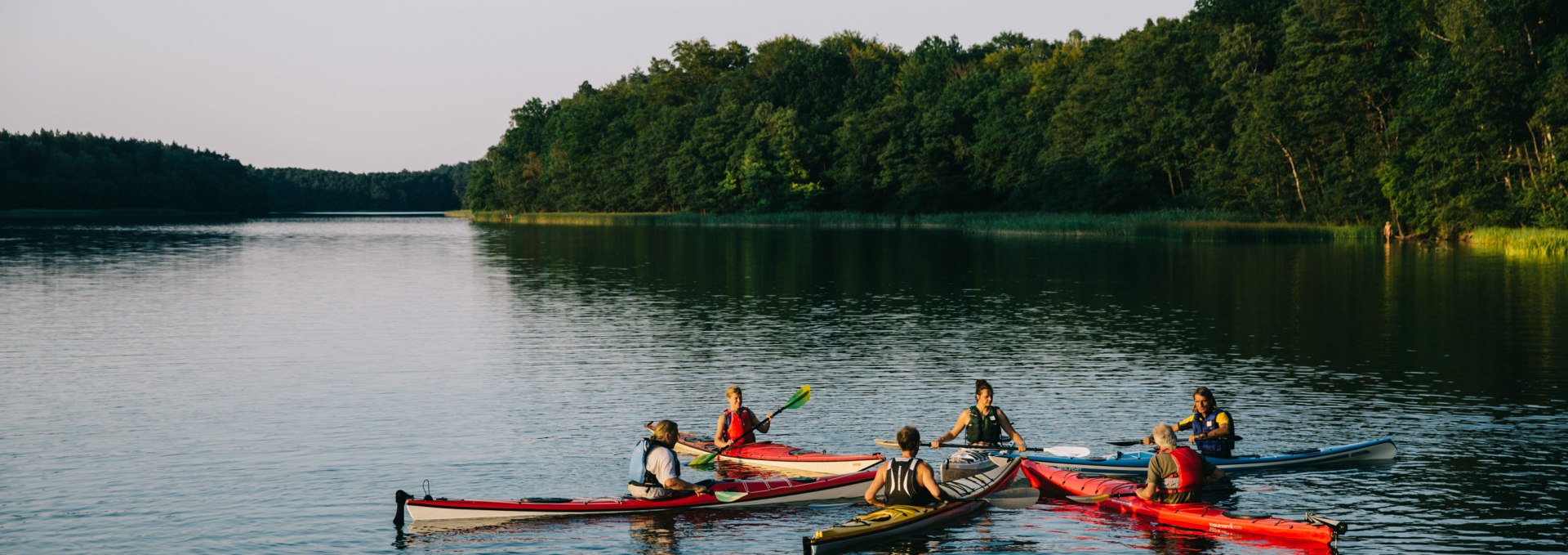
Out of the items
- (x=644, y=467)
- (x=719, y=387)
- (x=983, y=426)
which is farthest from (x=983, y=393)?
(x=719, y=387)

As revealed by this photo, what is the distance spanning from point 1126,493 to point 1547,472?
6798 mm

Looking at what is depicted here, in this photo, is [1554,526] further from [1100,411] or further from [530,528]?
[530,528]

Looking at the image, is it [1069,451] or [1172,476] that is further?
[1069,451]

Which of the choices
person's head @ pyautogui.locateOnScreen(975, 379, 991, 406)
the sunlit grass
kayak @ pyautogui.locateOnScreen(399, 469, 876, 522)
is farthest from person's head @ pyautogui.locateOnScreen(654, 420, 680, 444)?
the sunlit grass

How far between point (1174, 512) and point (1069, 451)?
8.80 ft

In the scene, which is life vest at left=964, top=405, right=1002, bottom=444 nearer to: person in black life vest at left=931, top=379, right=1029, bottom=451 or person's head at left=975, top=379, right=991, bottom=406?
person in black life vest at left=931, top=379, right=1029, bottom=451

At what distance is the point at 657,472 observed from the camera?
17797 millimetres

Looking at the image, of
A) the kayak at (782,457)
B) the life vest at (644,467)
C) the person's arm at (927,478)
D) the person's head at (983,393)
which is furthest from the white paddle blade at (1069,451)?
the life vest at (644,467)

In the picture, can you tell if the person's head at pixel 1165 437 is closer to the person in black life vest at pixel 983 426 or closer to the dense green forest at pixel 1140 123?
the person in black life vest at pixel 983 426

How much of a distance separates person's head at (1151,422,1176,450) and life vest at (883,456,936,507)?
123 inches

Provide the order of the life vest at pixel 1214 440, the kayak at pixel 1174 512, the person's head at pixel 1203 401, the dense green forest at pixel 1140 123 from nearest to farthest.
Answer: the kayak at pixel 1174 512
the person's head at pixel 1203 401
the life vest at pixel 1214 440
the dense green forest at pixel 1140 123

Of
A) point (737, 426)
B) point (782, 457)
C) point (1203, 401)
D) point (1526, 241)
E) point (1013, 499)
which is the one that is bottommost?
point (1013, 499)

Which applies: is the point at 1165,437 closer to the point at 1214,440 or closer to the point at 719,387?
the point at 1214,440

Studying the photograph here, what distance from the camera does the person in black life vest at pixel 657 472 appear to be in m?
17.7
